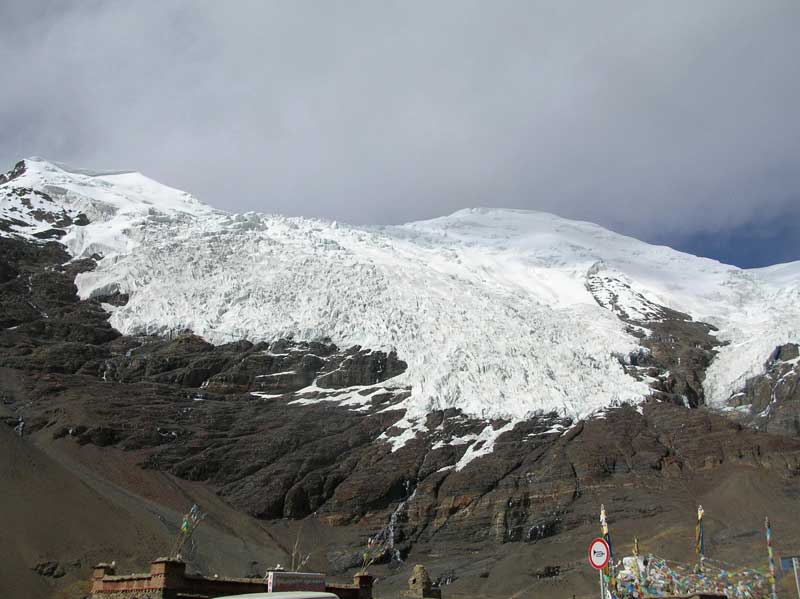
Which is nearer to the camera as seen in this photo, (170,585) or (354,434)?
(170,585)

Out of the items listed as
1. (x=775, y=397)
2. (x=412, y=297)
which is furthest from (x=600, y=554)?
(x=412, y=297)

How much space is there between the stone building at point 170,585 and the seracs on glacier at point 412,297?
6487 cm

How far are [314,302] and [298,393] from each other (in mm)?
15701

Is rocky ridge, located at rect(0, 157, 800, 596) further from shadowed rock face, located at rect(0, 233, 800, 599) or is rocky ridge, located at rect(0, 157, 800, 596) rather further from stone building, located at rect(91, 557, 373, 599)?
stone building, located at rect(91, 557, 373, 599)

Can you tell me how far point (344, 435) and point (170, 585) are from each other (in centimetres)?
6530

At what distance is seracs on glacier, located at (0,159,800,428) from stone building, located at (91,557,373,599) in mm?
64870

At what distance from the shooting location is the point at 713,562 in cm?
6225

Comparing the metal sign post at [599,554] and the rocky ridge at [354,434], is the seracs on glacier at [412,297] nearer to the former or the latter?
the rocky ridge at [354,434]

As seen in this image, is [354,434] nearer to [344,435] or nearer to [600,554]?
[344,435]

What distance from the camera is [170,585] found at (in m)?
25.9

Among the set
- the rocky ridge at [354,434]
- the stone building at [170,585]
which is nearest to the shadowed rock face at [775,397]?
the rocky ridge at [354,434]

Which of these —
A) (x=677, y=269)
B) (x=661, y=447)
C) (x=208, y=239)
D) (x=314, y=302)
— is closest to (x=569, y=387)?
(x=661, y=447)

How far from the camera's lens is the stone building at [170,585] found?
25.9 m

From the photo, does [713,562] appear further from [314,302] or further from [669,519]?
[314,302]
